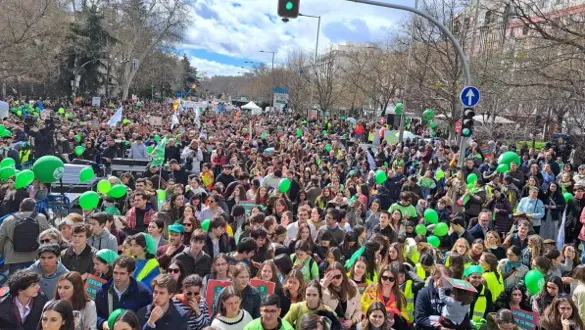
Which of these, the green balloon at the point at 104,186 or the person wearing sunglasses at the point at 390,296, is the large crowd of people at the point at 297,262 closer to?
the person wearing sunglasses at the point at 390,296

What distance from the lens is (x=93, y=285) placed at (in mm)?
4531

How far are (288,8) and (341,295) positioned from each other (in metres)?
6.70

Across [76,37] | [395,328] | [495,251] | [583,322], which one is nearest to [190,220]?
[395,328]

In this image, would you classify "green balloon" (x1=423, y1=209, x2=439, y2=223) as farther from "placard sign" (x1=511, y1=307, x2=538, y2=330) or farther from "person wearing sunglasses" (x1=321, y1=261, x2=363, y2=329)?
"person wearing sunglasses" (x1=321, y1=261, x2=363, y2=329)

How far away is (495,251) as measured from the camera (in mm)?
6410

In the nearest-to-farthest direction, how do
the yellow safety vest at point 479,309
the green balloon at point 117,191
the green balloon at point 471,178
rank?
the yellow safety vest at point 479,309 < the green balloon at point 117,191 < the green balloon at point 471,178

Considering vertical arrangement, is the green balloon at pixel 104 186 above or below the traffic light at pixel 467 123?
below

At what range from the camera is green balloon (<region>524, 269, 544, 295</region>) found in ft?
17.5

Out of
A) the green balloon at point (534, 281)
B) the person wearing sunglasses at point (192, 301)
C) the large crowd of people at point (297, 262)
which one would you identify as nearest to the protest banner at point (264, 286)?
the large crowd of people at point (297, 262)

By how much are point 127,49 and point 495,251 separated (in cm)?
5383

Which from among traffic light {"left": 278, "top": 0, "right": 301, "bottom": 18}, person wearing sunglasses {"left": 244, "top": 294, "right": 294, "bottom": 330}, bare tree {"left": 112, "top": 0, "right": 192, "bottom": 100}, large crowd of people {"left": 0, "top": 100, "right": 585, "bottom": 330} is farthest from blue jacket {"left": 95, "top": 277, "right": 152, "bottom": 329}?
bare tree {"left": 112, "top": 0, "right": 192, "bottom": 100}

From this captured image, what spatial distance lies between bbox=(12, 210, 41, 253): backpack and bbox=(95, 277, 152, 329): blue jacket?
6.42 ft

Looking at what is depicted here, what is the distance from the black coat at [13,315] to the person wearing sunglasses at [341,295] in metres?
2.45

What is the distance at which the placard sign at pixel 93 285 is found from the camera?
14.8 feet
